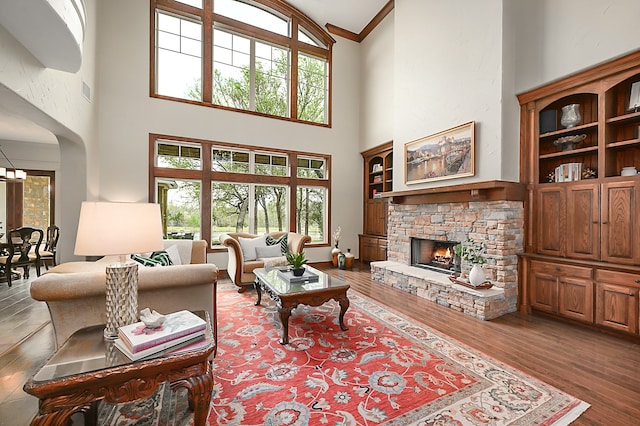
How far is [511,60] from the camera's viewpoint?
12.6 feet

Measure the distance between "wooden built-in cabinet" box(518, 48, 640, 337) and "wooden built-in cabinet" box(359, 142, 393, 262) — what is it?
2965 mm

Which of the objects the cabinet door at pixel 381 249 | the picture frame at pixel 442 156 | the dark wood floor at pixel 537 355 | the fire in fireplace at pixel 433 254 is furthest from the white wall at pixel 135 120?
the fire in fireplace at pixel 433 254

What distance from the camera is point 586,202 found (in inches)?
128

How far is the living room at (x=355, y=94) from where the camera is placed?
3.20 m

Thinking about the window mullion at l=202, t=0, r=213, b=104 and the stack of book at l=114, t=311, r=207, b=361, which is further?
the window mullion at l=202, t=0, r=213, b=104

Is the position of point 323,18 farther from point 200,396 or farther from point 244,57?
point 200,396

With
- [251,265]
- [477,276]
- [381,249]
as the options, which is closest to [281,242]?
[251,265]

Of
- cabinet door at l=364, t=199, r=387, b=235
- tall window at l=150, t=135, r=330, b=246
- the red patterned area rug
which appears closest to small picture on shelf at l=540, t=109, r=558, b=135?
the red patterned area rug

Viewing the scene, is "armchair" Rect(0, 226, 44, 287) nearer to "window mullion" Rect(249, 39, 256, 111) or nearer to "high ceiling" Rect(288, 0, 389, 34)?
"window mullion" Rect(249, 39, 256, 111)

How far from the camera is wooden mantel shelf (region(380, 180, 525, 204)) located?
365 centimetres

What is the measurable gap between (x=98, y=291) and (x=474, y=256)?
13.4 ft

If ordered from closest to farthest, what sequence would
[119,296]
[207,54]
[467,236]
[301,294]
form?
[119,296] < [301,294] < [467,236] < [207,54]

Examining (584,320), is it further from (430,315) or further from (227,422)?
(227,422)

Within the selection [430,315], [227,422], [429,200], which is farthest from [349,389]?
[429,200]
